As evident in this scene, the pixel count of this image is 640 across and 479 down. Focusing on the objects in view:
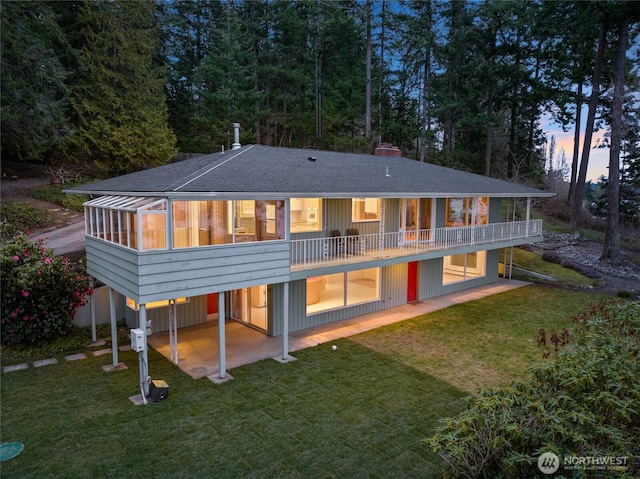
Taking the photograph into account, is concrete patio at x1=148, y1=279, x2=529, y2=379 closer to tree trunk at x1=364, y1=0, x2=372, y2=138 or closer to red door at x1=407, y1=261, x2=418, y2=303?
red door at x1=407, y1=261, x2=418, y2=303

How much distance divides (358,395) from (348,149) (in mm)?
21225

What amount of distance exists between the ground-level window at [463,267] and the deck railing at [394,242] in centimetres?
152

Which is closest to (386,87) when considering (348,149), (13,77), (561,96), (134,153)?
(348,149)

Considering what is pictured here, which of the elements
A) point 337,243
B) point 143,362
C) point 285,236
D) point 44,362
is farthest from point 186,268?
point 337,243

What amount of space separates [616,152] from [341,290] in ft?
57.6

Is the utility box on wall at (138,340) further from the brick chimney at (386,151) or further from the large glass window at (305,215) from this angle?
the brick chimney at (386,151)

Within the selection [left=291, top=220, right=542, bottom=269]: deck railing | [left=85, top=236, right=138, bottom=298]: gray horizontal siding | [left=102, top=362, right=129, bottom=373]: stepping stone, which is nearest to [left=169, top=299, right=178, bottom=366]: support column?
[left=102, top=362, right=129, bottom=373]: stepping stone

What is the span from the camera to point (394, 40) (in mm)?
30609

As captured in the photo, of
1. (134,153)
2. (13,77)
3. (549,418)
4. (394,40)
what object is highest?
(394,40)

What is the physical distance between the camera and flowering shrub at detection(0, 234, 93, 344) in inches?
396

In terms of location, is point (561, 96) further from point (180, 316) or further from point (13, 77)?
point (13, 77)

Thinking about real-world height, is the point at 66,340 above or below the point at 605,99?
below

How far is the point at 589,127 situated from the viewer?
83.4 ft

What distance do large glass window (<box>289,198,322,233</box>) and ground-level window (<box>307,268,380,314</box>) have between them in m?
1.56
